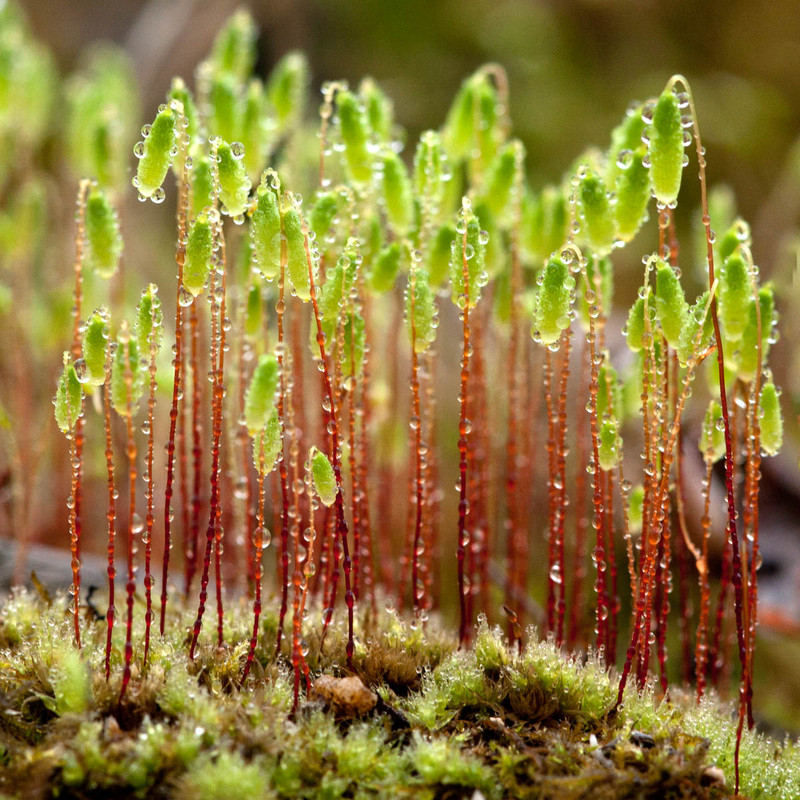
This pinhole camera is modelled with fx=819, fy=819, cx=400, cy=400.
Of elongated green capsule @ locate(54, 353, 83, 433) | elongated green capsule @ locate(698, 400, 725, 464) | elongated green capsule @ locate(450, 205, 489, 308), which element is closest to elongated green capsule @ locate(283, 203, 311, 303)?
elongated green capsule @ locate(450, 205, 489, 308)

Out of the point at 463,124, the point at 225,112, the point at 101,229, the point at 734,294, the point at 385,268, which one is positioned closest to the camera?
the point at 734,294

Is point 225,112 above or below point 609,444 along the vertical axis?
above

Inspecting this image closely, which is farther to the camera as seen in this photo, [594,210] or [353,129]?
[353,129]

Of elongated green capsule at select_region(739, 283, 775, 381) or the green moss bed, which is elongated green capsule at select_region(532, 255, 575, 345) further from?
the green moss bed

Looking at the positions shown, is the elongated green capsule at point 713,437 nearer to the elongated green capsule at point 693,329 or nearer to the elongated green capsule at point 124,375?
the elongated green capsule at point 693,329

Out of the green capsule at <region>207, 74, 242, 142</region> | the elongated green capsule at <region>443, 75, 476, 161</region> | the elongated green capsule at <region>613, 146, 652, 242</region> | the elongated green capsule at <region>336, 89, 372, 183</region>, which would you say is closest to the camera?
the elongated green capsule at <region>613, 146, 652, 242</region>

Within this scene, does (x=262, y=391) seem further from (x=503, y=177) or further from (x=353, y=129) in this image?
(x=503, y=177)

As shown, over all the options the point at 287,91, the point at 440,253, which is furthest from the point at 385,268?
the point at 287,91
